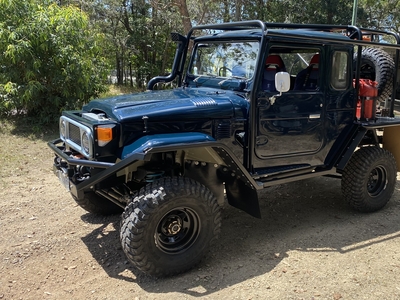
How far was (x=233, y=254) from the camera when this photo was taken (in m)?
3.87

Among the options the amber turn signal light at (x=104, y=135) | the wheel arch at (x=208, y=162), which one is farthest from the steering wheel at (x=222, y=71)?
the amber turn signal light at (x=104, y=135)

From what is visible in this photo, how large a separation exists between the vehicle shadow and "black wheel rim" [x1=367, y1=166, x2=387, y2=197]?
0.90ft

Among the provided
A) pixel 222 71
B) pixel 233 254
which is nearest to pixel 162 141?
pixel 233 254

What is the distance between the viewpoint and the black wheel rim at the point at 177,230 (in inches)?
134

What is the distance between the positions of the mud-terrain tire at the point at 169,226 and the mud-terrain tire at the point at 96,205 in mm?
1295

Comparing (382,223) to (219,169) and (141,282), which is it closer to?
(219,169)

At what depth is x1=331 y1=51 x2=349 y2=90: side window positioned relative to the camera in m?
4.34

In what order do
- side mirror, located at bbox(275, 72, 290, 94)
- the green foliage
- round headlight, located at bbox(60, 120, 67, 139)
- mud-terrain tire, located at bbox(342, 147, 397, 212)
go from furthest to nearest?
the green foliage → mud-terrain tire, located at bbox(342, 147, 397, 212) → round headlight, located at bbox(60, 120, 67, 139) → side mirror, located at bbox(275, 72, 290, 94)

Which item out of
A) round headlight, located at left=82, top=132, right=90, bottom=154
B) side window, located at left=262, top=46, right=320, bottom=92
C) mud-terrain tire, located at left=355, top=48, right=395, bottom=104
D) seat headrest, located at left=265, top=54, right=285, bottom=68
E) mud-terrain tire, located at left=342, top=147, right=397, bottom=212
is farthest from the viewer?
mud-terrain tire, located at left=355, top=48, right=395, bottom=104

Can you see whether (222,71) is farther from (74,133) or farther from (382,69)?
(382,69)

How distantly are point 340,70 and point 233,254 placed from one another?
2.31 meters

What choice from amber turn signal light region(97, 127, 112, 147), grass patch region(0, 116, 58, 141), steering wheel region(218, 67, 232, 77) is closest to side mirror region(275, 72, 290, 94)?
steering wheel region(218, 67, 232, 77)

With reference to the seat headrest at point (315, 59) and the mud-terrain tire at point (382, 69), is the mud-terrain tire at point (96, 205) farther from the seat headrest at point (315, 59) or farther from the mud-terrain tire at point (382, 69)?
the mud-terrain tire at point (382, 69)

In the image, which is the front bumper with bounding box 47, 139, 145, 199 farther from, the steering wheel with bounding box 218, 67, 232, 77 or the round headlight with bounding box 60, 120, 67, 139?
the steering wheel with bounding box 218, 67, 232, 77
